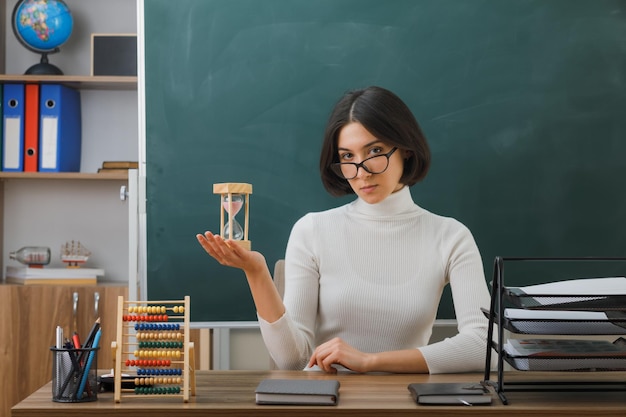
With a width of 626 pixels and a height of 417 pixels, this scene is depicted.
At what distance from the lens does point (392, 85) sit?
113 inches

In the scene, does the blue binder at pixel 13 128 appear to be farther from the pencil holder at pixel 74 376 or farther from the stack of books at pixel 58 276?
the pencil holder at pixel 74 376

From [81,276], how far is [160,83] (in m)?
0.88

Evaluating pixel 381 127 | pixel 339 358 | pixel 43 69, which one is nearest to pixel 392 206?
pixel 381 127

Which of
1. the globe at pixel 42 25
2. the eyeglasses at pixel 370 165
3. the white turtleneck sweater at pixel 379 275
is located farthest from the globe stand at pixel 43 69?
the eyeglasses at pixel 370 165

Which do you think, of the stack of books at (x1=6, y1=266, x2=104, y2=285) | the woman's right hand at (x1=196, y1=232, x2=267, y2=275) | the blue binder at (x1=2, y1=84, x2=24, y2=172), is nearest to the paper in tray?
the woman's right hand at (x1=196, y1=232, x2=267, y2=275)

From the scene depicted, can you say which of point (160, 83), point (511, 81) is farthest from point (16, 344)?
point (511, 81)

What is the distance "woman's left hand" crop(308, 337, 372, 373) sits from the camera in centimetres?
181

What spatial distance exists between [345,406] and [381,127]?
95cm

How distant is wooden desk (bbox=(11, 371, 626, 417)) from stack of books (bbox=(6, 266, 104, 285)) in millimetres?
1709

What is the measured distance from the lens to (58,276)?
127 inches

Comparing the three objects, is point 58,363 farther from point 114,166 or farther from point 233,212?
point 114,166

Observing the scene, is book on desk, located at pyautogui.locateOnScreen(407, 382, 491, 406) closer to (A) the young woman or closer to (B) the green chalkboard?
(A) the young woman

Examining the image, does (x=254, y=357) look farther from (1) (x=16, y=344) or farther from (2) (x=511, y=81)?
(2) (x=511, y=81)

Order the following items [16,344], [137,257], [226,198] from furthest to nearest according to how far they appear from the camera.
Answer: [16,344] → [137,257] → [226,198]
